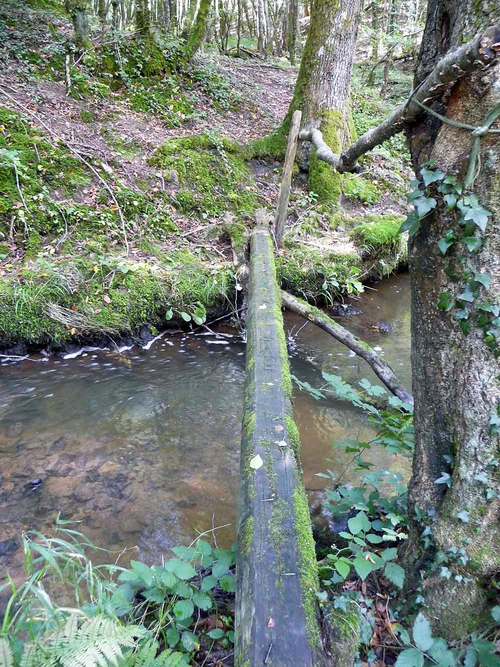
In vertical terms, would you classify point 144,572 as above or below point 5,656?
below

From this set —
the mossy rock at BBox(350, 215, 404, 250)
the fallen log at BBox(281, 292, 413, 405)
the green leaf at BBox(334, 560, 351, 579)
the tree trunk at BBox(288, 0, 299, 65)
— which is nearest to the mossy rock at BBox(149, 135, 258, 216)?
the mossy rock at BBox(350, 215, 404, 250)

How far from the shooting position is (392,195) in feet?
27.3

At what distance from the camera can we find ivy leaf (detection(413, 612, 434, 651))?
1274 mm

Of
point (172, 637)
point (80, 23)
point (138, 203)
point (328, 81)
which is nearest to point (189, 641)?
point (172, 637)

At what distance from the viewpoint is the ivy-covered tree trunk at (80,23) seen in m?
7.58

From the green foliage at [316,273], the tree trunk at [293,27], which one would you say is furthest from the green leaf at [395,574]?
the tree trunk at [293,27]

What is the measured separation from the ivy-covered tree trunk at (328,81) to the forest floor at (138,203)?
0.43 m

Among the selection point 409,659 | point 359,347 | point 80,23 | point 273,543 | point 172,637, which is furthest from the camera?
point 80,23

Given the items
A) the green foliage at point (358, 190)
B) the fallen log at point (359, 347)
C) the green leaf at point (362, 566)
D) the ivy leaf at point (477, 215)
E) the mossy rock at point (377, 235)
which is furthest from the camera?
the green foliage at point (358, 190)

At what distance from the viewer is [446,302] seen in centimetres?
143

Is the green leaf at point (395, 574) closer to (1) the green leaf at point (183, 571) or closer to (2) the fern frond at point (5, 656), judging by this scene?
(1) the green leaf at point (183, 571)

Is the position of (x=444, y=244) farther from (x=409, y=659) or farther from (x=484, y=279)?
(x=409, y=659)

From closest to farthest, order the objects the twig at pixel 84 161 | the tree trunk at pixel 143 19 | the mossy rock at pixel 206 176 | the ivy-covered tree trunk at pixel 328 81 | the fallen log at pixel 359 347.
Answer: the fallen log at pixel 359 347 → the twig at pixel 84 161 → the mossy rock at pixel 206 176 → the ivy-covered tree trunk at pixel 328 81 → the tree trunk at pixel 143 19

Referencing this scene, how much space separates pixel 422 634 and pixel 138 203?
5.91m
